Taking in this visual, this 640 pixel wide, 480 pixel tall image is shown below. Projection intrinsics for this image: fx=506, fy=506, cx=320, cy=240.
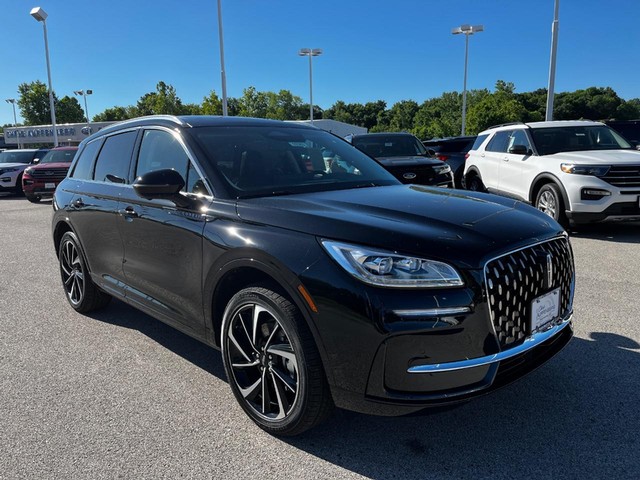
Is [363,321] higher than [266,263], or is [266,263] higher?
[266,263]

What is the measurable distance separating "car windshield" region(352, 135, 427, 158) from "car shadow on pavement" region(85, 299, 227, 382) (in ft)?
22.0

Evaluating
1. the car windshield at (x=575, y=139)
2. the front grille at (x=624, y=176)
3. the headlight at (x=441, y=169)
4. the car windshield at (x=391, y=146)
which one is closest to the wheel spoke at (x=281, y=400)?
the front grille at (x=624, y=176)

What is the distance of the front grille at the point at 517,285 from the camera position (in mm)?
2271

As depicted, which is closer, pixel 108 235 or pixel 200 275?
pixel 200 275

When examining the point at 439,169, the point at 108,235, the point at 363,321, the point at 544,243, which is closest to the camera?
the point at 363,321

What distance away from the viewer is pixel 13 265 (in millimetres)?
7250

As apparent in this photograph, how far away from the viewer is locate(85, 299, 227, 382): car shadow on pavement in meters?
3.74

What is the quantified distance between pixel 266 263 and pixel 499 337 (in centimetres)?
116

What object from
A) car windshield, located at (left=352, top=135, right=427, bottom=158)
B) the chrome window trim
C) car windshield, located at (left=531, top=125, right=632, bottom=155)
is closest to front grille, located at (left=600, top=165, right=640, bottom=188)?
car windshield, located at (left=531, top=125, right=632, bottom=155)

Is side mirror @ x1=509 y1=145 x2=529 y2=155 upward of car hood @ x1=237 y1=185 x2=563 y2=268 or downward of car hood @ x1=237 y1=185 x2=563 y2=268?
upward

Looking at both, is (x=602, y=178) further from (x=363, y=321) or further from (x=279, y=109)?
(x=279, y=109)

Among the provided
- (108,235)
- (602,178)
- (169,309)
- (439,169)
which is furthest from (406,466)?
(439,169)

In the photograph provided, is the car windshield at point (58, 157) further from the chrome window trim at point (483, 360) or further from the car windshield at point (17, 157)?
the chrome window trim at point (483, 360)

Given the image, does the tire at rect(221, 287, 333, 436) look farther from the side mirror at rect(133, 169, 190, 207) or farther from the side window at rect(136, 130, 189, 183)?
the side window at rect(136, 130, 189, 183)
